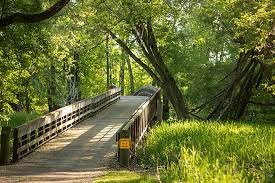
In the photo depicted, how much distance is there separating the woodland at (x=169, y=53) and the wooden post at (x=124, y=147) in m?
0.50

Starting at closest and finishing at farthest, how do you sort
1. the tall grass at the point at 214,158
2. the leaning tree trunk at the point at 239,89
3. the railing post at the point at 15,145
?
the tall grass at the point at 214,158
the railing post at the point at 15,145
the leaning tree trunk at the point at 239,89

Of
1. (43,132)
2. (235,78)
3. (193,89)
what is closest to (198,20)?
(235,78)

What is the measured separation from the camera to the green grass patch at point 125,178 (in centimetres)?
785

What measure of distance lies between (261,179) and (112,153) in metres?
7.42

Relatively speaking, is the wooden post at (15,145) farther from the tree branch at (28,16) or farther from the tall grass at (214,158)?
the tall grass at (214,158)

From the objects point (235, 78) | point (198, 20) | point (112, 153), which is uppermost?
point (198, 20)

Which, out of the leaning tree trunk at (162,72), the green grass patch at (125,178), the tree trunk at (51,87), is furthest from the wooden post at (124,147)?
the tree trunk at (51,87)

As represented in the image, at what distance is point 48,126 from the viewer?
50.2ft

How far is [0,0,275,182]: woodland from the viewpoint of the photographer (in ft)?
37.5

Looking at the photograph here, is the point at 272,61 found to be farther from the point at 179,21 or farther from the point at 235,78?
the point at 179,21

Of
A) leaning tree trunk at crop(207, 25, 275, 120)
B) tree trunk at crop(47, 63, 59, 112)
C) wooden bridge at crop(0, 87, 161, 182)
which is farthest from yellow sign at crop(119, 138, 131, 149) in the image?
tree trunk at crop(47, 63, 59, 112)

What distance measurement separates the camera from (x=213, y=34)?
2333 cm

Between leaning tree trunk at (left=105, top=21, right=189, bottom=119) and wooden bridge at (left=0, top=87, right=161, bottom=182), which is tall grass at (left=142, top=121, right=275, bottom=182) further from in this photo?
leaning tree trunk at (left=105, top=21, right=189, bottom=119)

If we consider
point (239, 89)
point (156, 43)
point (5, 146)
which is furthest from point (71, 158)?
point (156, 43)
